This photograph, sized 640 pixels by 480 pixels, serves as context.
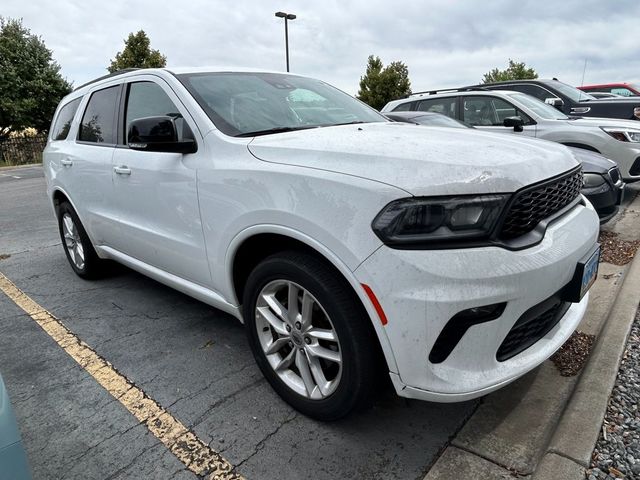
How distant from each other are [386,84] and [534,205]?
29.2 metres

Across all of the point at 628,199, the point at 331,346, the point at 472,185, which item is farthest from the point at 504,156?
the point at 628,199

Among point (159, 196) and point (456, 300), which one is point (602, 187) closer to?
point (456, 300)

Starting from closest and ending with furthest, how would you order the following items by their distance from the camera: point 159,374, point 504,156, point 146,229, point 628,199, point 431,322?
point 431,322, point 504,156, point 159,374, point 146,229, point 628,199

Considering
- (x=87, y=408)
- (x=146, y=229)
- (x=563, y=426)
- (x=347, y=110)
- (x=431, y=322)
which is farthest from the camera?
(x=347, y=110)

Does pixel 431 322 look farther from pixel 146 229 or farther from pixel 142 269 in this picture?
pixel 142 269

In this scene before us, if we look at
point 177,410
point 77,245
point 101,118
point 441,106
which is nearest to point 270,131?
point 177,410

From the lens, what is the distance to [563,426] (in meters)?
2.06

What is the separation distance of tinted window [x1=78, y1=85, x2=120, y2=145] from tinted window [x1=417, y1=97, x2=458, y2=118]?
5649mm

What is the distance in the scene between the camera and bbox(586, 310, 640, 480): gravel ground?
1857 millimetres

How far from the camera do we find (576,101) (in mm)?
8906

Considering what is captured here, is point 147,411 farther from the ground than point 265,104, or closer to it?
closer to it

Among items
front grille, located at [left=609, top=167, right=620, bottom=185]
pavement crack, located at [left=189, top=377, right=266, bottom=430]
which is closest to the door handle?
pavement crack, located at [left=189, top=377, right=266, bottom=430]

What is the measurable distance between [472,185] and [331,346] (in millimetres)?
946

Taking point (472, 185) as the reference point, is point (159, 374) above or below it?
below
